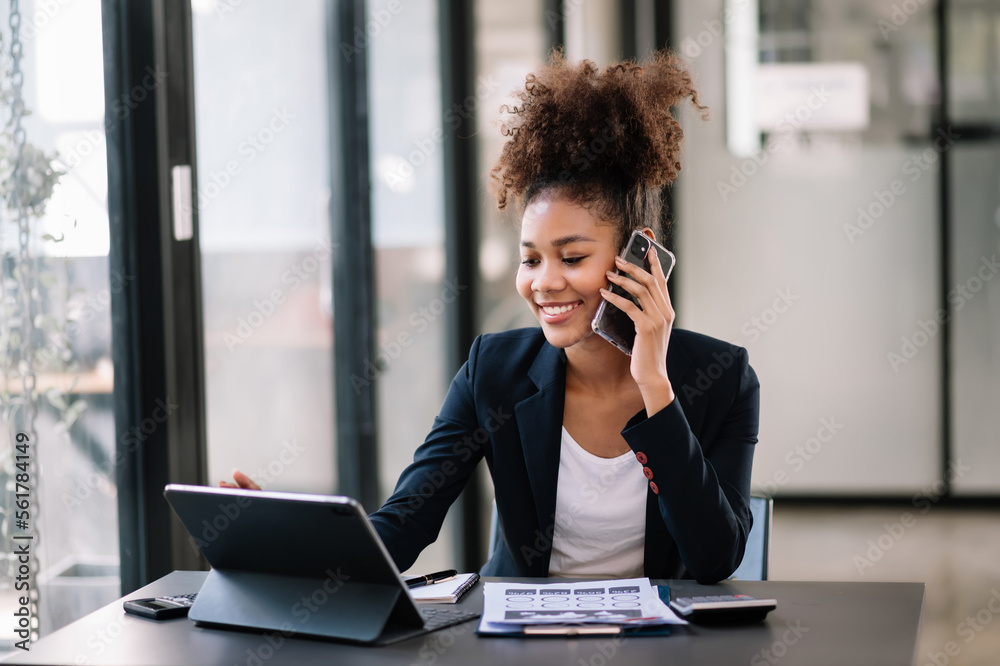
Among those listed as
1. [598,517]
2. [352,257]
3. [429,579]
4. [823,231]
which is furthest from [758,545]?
[823,231]

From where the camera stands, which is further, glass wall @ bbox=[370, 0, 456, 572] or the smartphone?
glass wall @ bbox=[370, 0, 456, 572]

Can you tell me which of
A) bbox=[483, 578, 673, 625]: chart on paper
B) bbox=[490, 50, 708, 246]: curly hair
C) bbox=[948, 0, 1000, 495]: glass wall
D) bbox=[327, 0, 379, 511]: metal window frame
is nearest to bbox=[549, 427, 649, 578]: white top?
bbox=[483, 578, 673, 625]: chart on paper

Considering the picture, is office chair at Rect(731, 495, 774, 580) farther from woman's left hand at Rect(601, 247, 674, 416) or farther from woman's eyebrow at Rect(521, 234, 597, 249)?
woman's eyebrow at Rect(521, 234, 597, 249)

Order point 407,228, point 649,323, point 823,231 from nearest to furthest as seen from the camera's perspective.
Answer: point 649,323 → point 407,228 → point 823,231

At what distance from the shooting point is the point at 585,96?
1.87 m

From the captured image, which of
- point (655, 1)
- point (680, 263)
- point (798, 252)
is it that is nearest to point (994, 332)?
point (798, 252)

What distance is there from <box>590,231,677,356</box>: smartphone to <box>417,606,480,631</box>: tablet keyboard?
0.57 metres

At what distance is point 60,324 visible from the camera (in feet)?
5.57

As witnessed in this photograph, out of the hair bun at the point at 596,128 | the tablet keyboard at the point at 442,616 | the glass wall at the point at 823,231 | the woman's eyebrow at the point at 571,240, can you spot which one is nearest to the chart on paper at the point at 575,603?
the tablet keyboard at the point at 442,616

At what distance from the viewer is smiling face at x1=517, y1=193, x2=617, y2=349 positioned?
1752 millimetres

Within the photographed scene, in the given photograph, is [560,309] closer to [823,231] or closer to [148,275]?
[148,275]

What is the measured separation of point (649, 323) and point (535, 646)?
0.62m

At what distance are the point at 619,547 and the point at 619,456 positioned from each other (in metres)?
0.16

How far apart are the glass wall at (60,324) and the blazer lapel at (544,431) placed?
75 centimetres
